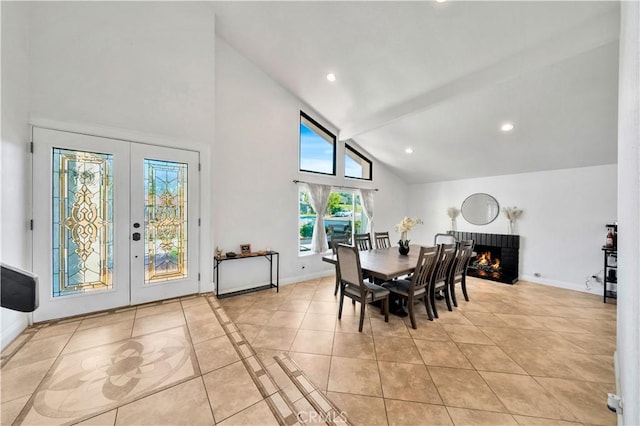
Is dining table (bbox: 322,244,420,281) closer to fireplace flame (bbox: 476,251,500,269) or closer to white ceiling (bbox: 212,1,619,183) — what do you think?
white ceiling (bbox: 212,1,619,183)

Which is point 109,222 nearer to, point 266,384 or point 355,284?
point 266,384

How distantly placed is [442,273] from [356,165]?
135 inches

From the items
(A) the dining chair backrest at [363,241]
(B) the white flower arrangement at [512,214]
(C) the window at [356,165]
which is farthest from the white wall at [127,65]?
(B) the white flower arrangement at [512,214]

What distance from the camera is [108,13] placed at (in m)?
2.76

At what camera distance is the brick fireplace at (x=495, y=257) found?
504 cm

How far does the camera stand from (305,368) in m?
2.21

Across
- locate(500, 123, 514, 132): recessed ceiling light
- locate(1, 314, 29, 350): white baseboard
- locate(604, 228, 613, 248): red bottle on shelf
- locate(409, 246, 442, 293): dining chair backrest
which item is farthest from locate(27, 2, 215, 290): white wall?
locate(604, 228, 613, 248): red bottle on shelf

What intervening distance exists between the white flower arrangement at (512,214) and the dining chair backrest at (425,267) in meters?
3.20

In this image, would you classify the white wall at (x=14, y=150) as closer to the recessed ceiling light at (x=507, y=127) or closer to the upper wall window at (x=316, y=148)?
the upper wall window at (x=316, y=148)

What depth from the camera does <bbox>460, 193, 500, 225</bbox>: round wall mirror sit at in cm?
547

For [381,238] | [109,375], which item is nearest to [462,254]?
[381,238]

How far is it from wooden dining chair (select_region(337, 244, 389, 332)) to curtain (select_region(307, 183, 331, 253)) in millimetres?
1986

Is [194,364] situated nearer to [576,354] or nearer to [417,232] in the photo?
[576,354]

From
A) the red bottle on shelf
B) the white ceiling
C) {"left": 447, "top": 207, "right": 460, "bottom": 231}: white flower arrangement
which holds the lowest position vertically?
the red bottle on shelf
